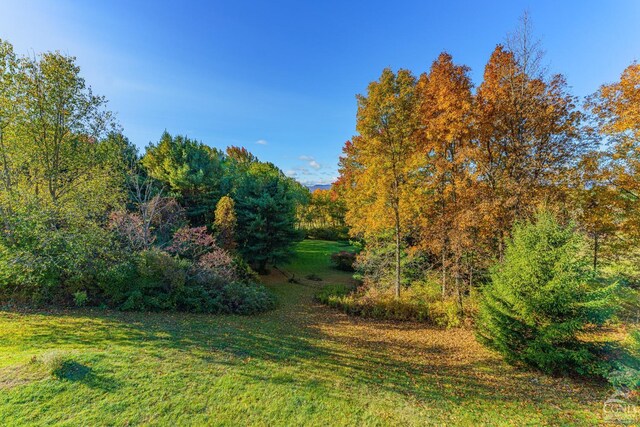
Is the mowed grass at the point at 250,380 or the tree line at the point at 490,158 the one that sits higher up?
the tree line at the point at 490,158

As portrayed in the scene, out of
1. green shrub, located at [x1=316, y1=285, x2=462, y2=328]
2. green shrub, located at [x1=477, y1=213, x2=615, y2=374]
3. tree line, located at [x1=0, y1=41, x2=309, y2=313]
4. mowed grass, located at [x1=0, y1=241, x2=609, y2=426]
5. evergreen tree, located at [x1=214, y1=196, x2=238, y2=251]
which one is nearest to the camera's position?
mowed grass, located at [x1=0, y1=241, x2=609, y2=426]

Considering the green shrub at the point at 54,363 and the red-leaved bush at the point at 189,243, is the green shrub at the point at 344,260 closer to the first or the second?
the red-leaved bush at the point at 189,243

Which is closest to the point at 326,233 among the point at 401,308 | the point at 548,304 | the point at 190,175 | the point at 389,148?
the point at 190,175

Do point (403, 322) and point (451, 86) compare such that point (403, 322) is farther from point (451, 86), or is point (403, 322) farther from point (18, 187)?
point (18, 187)

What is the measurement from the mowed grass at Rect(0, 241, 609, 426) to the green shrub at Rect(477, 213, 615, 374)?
0.62 meters

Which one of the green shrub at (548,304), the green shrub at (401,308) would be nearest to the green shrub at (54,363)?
the green shrub at (401,308)

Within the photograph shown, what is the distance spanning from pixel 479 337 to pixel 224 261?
35.6 ft

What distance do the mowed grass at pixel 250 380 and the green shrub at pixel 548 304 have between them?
0.62 meters

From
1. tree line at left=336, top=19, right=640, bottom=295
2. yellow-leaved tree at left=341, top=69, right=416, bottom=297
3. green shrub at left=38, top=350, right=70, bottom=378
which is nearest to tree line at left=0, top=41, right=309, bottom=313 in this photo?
green shrub at left=38, top=350, right=70, bottom=378

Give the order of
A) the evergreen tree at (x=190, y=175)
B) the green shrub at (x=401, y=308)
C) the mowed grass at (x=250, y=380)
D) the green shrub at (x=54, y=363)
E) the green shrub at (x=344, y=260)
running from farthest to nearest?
the green shrub at (x=344, y=260)
the evergreen tree at (x=190, y=175)
the green shrub at (x=401, y=308)
the green shrub at (x=54, y=363)
the mowed grass at (x=250, y=380)

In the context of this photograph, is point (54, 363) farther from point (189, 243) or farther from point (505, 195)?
point (505, 195)

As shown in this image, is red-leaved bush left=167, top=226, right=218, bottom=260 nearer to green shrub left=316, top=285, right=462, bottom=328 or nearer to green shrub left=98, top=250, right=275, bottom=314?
green shrub left=98, top=250, right=275, bottom=314

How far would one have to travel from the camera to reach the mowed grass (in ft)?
14.4

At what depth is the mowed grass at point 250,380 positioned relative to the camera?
4.39 metres
